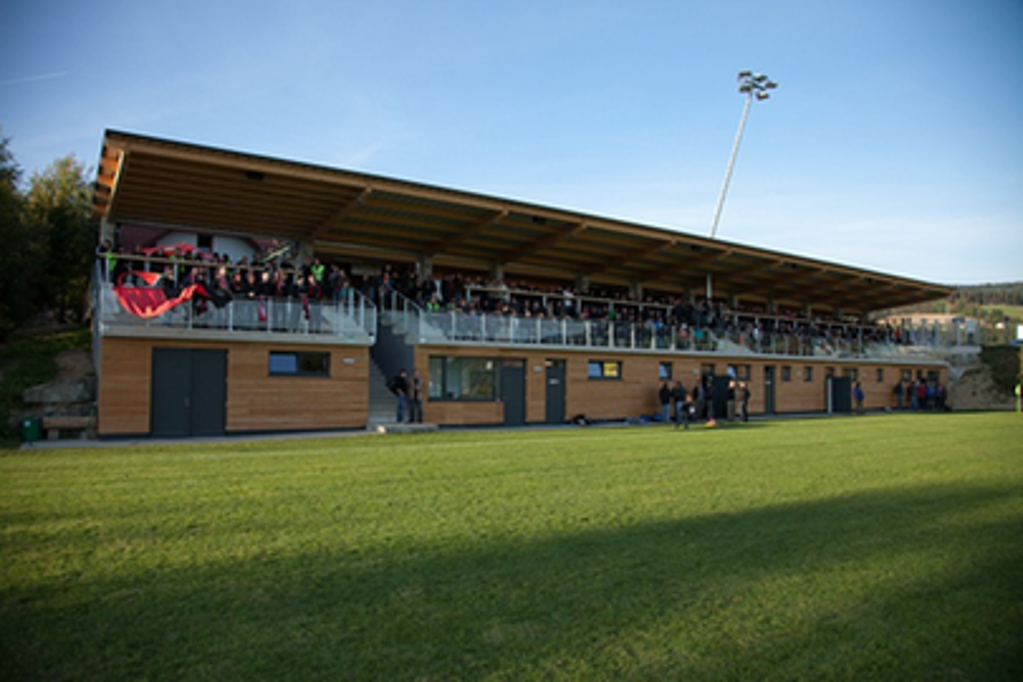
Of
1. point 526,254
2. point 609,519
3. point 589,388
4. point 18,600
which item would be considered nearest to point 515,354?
point 589,388

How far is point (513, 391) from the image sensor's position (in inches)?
984

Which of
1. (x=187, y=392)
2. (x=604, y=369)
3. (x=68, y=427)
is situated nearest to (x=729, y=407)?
(x=604, y=369)

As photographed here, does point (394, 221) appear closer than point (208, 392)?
No

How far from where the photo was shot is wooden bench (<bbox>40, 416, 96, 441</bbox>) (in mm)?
17094

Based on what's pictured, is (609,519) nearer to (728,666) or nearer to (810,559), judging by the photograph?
(810,559)

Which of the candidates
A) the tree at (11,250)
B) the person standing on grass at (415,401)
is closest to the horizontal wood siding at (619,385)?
the person standing on grass at (415,401)

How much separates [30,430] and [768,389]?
29.7 m

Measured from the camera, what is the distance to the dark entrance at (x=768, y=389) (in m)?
34.5

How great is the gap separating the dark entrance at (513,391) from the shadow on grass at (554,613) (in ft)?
57.1

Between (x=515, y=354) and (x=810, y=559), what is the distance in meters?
18.6

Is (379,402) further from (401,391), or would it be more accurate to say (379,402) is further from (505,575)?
(505,575)

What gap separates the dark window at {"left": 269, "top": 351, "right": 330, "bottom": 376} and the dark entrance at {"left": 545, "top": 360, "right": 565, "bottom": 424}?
8.40 m

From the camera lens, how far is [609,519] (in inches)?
326

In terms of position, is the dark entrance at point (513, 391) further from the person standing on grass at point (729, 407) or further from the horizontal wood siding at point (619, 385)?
the person standing on grass at point (729, 407)
